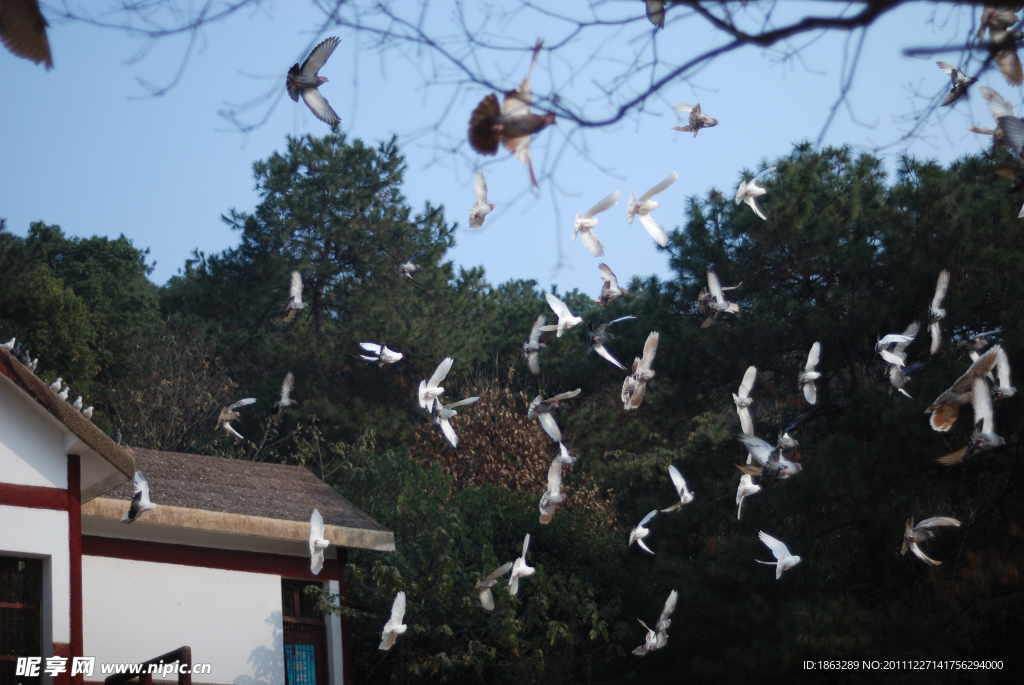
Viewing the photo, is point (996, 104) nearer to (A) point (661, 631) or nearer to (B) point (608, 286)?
(B) point (608, 286)

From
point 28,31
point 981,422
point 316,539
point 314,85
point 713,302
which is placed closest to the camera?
point 28,31

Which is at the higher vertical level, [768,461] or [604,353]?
[604,353]

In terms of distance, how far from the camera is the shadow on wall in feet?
29.1

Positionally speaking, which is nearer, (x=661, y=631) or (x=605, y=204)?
(x=605, y=204)

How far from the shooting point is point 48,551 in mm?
6930

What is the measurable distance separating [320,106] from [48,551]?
13.1 feet

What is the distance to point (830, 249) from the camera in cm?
1198

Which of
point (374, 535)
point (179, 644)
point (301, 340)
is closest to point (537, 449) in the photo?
point (301, 340)

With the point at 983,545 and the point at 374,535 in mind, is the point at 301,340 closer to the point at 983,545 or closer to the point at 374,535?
the point at 374,535

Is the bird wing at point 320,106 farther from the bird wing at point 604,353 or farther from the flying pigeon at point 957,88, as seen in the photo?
the bird wing at point 604,353

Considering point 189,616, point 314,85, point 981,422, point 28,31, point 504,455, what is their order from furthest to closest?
point 504,455, point 189,616, point 981,422, point 314,85, point 28,31

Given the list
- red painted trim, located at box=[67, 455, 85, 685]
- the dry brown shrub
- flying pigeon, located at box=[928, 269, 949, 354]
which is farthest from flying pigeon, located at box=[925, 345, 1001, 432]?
the dry brown shrub

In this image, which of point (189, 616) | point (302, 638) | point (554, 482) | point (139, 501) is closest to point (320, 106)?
point (139, 501)

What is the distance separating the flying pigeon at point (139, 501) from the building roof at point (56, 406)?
84 cm
